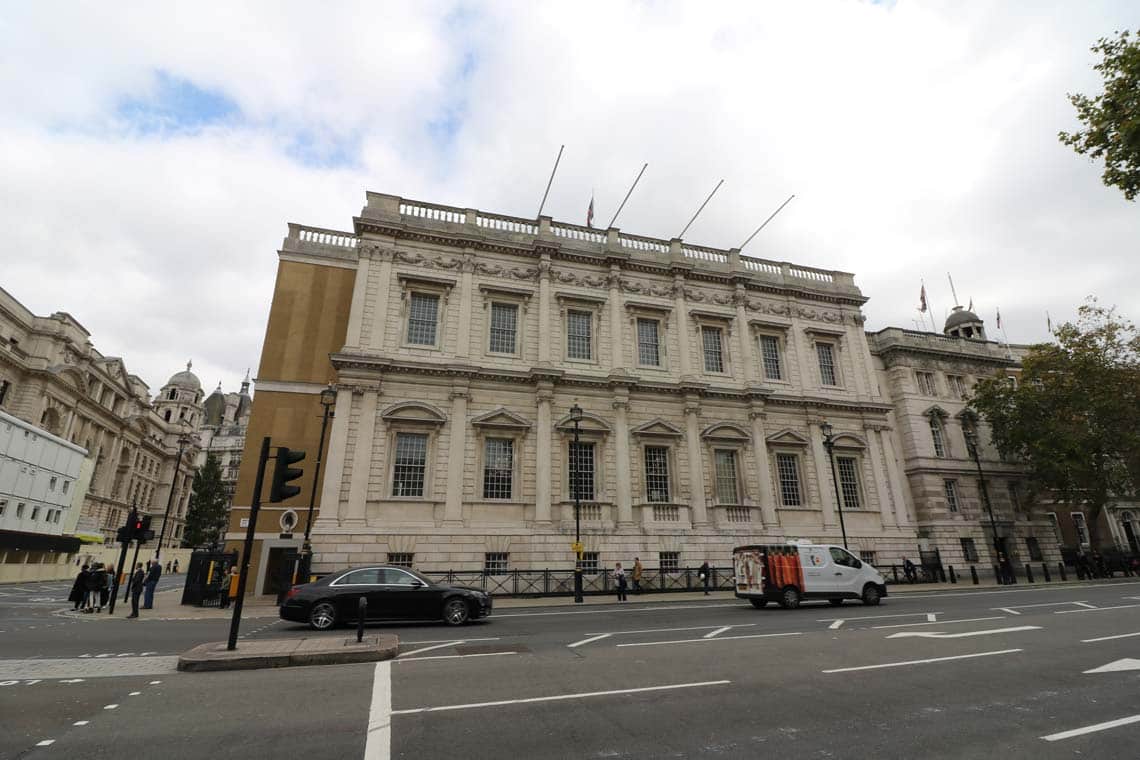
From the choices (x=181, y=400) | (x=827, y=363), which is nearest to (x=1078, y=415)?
(x=827, y=363)

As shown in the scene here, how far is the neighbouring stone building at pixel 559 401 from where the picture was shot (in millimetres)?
23516

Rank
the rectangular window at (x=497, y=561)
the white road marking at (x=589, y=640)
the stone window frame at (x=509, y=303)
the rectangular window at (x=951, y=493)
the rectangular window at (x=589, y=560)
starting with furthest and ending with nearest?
1. the rectangular window at (x=951, y=493)
2. the stone window frame at (x=509, y=303)
3. the rectangular window at (x=589, y=560)
4. the rectangular window at (x=497, y=561)
5. the white road marking at (x=589, y=640)

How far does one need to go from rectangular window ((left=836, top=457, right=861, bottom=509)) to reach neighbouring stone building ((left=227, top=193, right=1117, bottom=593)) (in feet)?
0.40

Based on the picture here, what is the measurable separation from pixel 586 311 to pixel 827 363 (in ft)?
50.6

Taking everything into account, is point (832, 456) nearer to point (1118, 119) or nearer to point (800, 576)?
point (800, 576)

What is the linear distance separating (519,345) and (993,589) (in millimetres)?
24191

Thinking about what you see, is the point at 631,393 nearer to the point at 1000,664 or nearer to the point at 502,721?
the point at 1000,664

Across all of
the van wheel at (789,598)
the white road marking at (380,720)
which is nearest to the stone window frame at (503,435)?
the van wheel at (789,598)

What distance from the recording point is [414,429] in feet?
79.2

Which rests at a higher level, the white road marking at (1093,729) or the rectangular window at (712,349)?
the rectangular window at (712,349)

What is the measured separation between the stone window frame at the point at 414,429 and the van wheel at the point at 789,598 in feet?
46.2

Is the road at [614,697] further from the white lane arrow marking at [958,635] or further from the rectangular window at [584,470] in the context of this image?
the rectangular window at [584,470]

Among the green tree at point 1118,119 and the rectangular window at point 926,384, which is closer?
the green tree at point 1118,119

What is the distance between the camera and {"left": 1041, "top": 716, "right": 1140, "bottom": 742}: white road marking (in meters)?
5.00
